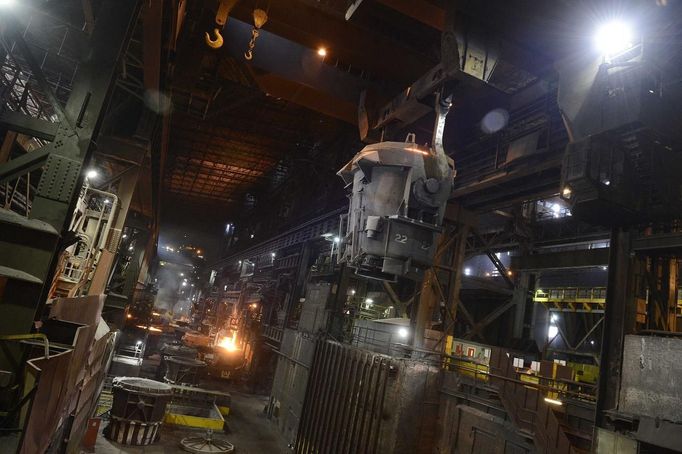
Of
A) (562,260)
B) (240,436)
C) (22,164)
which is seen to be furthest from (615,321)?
(562,260)

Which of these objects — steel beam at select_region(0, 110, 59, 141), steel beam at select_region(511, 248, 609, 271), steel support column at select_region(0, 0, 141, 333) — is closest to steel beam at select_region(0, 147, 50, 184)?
steel support column at select_region(0, 0, 141, 333)

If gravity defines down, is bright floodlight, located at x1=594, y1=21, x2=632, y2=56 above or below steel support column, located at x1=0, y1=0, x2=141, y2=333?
above

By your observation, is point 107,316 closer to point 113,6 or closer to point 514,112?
point 113,6

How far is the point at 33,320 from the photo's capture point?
4.57 metres

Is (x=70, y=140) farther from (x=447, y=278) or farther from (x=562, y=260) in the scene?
(x=562, y=260)

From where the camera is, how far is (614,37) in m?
5.02

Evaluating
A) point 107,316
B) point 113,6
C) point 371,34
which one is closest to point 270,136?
point 107,316

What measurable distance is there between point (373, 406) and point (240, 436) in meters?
7.15

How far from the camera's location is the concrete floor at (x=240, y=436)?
11688mm

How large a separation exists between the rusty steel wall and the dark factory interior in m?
0.06

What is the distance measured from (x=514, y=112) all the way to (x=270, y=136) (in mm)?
12640

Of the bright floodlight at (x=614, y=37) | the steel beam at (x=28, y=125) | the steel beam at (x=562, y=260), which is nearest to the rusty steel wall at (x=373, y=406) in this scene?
the bright floodlight at (x=614, y=37)

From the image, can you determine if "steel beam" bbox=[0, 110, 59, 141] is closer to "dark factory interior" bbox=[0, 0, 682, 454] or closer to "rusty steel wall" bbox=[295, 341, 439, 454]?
"dark factory interior" bbox=[0, 0, 682, 454]

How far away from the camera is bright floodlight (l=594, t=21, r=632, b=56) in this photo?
4.95 metres
